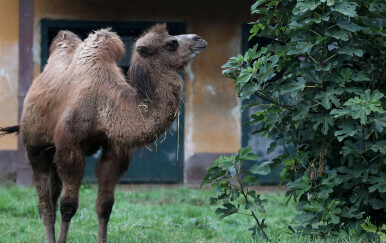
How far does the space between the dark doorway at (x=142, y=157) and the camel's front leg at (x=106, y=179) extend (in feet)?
19.1

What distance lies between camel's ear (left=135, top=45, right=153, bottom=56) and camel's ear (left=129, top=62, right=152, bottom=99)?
103 mm

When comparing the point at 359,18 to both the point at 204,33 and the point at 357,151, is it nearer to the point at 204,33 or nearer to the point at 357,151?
the point at 357,151

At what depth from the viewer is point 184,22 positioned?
11.8 metres

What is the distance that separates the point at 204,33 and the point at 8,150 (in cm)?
430

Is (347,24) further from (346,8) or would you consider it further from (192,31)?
(192,31)

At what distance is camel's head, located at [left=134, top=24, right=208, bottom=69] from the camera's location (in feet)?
18.5

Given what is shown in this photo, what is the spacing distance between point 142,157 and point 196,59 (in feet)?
6.91

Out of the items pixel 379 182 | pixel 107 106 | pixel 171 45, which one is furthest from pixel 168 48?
pixel 379 182

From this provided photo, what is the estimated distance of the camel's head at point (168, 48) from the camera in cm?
564

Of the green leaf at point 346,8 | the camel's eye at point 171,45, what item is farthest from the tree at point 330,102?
the camel's eye at point 171,45

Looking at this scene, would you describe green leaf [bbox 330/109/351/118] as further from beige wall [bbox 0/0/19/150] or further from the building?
beige wall [bbox 0/0/19/150]

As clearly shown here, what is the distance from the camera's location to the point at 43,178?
651cm

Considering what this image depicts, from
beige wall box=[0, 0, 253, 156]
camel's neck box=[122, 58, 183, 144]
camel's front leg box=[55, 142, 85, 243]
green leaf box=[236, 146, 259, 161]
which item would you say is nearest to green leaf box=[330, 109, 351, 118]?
green leaf box=[236, 146, 259, 161]

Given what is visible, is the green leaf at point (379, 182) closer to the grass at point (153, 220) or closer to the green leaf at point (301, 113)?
the grass at point (153, 220)
